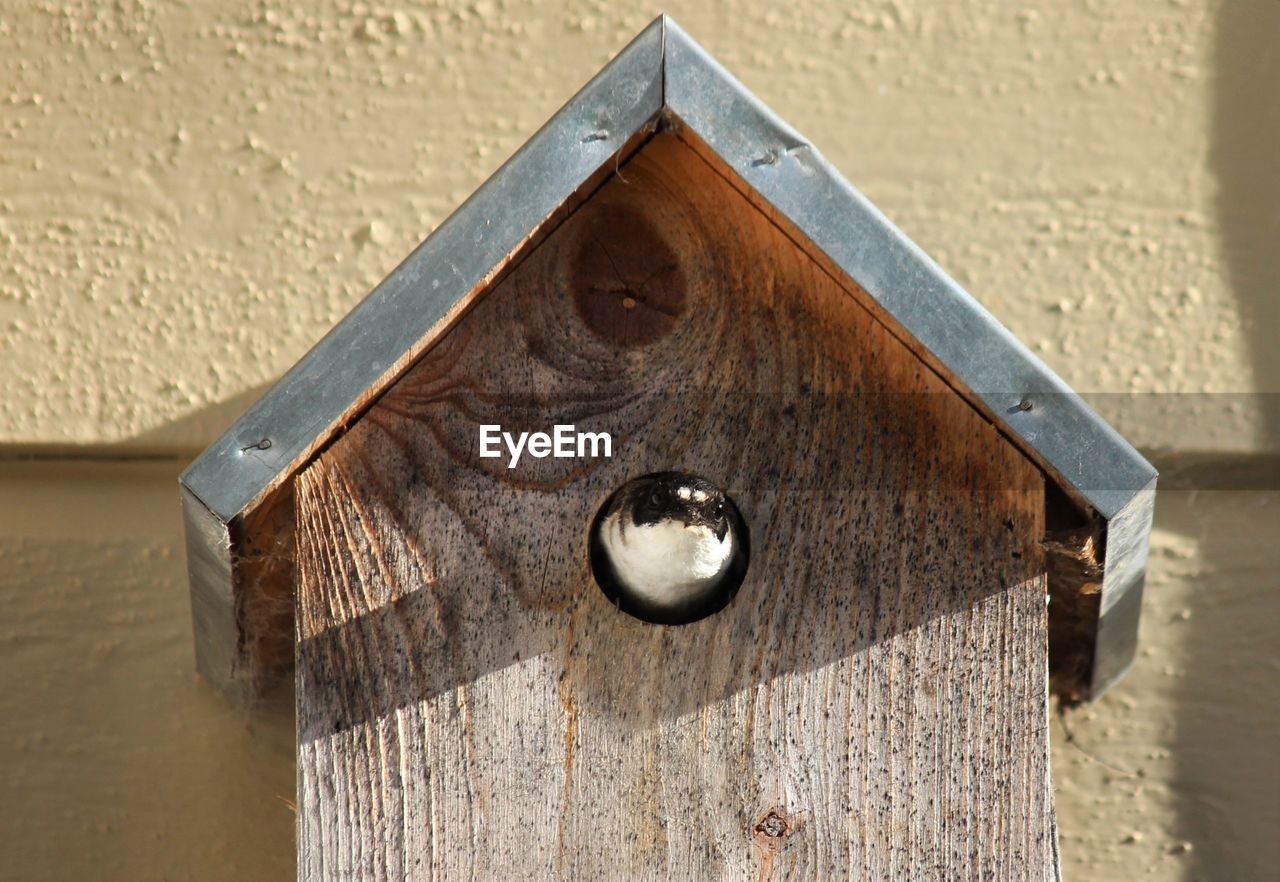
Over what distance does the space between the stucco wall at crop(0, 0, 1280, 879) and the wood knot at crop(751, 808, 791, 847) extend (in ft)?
1.40

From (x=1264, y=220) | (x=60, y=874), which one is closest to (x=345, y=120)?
(x=60, y=874)

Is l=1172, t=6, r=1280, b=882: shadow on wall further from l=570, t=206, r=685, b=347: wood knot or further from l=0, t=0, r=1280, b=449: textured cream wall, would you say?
l=570, t=206, r=685, b=347: wood knot

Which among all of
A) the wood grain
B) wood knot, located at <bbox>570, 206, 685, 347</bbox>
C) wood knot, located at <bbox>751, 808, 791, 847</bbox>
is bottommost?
wood knot, located at <bbox>751, 808, 791, 847</bbox>

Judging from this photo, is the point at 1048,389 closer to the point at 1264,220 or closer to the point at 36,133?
the point at 1264,220

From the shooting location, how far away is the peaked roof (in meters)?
0.82

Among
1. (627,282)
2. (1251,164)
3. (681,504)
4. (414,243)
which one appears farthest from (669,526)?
(1251,164)

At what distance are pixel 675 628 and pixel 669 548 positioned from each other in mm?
65

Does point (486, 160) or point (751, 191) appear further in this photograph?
point (486, 160)

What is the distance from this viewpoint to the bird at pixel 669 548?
0.85m

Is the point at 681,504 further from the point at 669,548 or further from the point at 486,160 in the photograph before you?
the point at 486,160

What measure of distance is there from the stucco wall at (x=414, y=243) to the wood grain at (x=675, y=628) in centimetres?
36

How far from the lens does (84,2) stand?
1310mm

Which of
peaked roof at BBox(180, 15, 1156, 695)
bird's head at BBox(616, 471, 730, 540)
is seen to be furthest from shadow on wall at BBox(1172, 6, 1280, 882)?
bird's head at BBox(616, 471, 730, 540)

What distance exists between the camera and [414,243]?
1.27m
